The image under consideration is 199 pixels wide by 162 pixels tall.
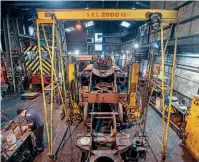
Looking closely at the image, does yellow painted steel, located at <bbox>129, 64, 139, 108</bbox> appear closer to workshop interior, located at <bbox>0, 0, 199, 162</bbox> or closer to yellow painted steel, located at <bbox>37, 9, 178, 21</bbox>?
workshop interior, located at <bbox>0, 0, 199, 162</bbox>

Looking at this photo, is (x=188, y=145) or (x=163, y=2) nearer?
(x=188, y=145)

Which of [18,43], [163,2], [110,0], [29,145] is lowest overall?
[29,145]

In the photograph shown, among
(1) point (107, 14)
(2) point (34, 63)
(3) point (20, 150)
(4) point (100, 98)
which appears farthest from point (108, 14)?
(2) point (34, 63)

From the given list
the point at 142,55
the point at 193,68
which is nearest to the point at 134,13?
the point at 193,68

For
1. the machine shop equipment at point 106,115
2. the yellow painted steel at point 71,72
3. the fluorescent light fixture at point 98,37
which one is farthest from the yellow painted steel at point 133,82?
the fluorescent light fixture at point 98,37

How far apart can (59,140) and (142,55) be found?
29.9 ft

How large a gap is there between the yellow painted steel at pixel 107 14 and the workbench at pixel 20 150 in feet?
10.2

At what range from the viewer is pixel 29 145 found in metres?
3.72

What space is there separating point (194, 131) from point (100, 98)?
2.79m

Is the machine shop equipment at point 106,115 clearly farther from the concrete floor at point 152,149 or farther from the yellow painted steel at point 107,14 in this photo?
the yellow painted steel at point 107,14

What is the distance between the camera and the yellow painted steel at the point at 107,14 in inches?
151

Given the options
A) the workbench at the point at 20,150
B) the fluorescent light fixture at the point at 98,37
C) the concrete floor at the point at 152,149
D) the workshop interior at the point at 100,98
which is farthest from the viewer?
the fluorescent light fixture at the point at 98,37

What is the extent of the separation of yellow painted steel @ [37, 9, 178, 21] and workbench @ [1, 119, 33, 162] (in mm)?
3094

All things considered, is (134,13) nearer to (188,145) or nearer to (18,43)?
(188,145)
